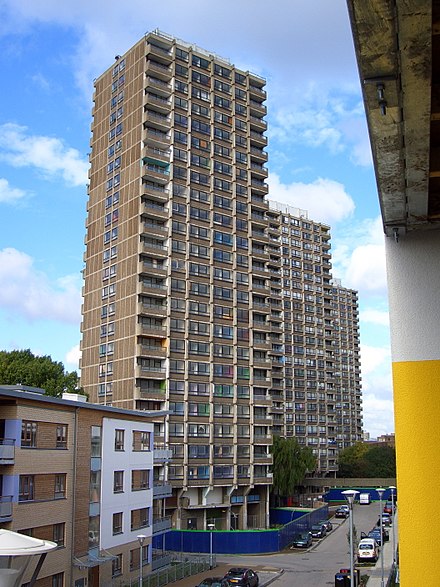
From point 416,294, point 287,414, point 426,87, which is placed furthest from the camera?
point 287,414

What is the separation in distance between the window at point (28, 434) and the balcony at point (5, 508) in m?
2.47

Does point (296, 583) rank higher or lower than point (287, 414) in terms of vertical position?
lower

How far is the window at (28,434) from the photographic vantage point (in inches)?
1155

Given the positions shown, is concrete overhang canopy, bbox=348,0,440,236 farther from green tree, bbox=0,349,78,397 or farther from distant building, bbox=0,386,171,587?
green tree, bbox=0,349,78,397

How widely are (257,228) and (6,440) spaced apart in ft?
183

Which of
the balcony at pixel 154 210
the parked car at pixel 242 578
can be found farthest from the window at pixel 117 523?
the balcony at pixel 154 210

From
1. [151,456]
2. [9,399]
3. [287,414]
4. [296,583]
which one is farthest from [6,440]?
[287,414]

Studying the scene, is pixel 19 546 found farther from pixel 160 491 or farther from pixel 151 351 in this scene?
pixel 151 351

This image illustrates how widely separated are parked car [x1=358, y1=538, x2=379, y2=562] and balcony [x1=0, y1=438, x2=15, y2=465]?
30.4 m

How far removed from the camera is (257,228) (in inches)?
3174

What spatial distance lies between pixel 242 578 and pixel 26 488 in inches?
616

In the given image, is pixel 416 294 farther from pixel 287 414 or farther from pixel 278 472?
pixel 287 414

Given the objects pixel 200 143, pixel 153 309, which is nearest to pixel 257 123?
pixel 200 143

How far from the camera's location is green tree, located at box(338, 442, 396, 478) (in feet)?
355
